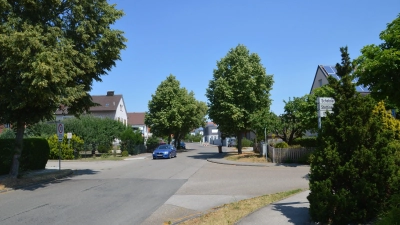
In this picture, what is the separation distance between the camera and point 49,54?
1391cm

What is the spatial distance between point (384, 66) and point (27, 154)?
1951cm

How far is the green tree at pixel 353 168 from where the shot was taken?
6.70 metres

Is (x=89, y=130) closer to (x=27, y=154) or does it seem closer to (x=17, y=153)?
(x=27, y=154)

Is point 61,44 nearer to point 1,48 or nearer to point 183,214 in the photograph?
point 1,48

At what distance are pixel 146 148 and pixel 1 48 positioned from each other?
43.5 m

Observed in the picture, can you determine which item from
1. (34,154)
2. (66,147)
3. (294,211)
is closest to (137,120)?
(66,147)

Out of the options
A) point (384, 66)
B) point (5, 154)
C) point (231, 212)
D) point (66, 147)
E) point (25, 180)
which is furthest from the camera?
point (66, 147)

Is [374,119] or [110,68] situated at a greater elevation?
[110,68]

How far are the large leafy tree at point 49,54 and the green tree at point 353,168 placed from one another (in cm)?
1058

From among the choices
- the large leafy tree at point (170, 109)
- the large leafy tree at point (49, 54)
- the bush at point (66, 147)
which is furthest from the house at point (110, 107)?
the large leafy tree at point (49, 54)

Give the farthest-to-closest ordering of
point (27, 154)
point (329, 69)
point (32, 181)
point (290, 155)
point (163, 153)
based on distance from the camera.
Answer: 1. point (329, 69)
2. point (163, 153)
3. point (290, 155)
4. point (27, 154)
5. point (32, 181)

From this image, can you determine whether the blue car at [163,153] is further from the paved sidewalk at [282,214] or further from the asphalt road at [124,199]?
the paved sidewalk at [282,214]

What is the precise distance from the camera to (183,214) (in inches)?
383

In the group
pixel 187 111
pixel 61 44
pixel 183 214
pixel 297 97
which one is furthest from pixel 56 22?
pixel 187 111
